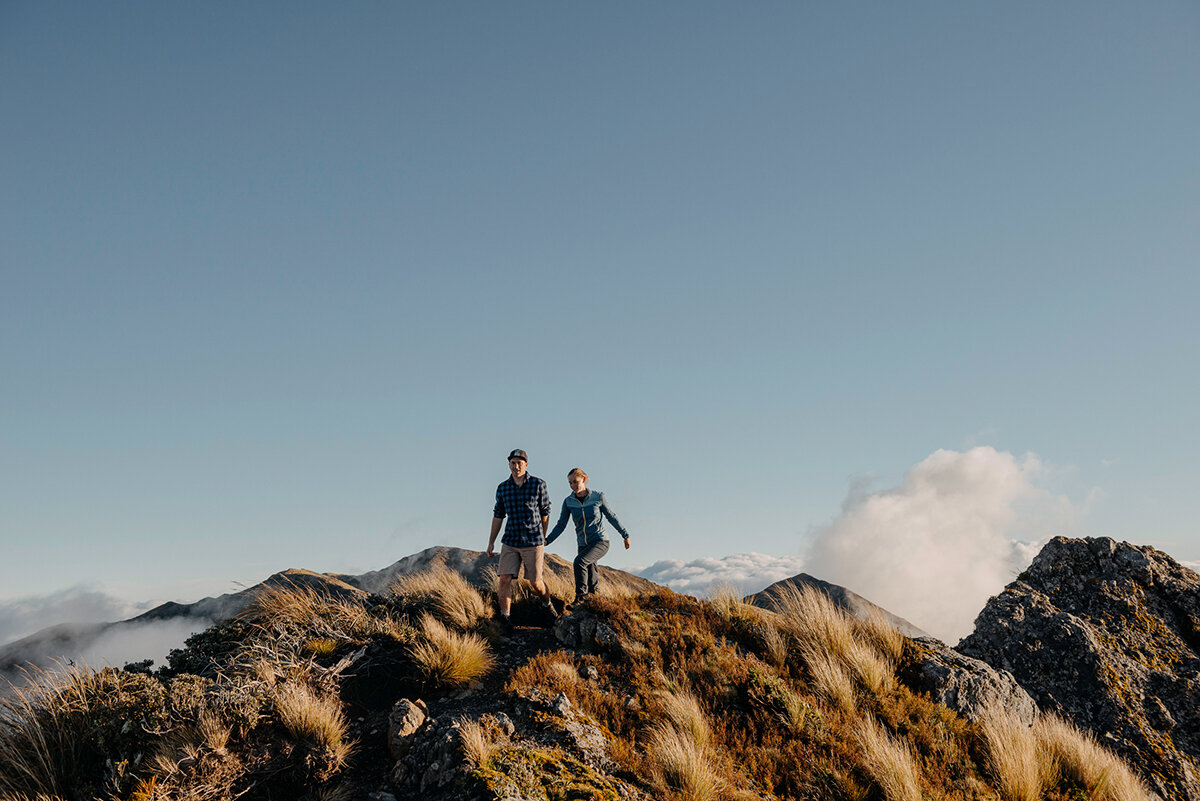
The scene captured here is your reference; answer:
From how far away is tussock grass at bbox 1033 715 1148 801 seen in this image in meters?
5.91

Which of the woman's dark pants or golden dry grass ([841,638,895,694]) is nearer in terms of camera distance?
golden dry grass ([841,638,895,694])

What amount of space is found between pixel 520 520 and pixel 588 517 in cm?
127

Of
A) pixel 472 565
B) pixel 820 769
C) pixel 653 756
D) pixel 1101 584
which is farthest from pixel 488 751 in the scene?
pixel 472 565

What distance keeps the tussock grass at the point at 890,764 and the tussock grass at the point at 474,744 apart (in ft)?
11.2

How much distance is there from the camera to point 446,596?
9.99 meters

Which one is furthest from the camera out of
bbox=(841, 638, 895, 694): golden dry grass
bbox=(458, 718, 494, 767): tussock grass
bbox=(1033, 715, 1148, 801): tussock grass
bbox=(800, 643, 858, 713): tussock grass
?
bbox=(841, 638, 895, 694): golden dry grass

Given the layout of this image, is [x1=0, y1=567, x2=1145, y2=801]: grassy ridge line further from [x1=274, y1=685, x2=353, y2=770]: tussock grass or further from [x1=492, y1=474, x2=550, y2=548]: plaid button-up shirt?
[x1=492, y1=474, x2=550, y2=548]: plaid button-up shirt

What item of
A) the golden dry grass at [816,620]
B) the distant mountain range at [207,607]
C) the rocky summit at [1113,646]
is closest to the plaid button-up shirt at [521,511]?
the golden dry grass at [816,620]

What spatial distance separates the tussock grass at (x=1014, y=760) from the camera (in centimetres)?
568

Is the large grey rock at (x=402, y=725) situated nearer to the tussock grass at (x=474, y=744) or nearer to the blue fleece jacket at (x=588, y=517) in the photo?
the tussock grass at (x=474, y=744)

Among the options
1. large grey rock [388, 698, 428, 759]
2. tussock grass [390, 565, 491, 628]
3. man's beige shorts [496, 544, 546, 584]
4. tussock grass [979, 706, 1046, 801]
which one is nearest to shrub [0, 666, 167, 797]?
large grey rock [388, 698, 428, 759]

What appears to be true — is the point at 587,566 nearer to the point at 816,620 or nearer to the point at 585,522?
the point at 585,522

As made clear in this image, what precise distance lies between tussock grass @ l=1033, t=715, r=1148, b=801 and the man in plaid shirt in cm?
649

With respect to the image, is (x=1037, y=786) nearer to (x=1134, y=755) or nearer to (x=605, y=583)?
(x=1134, y=755)
